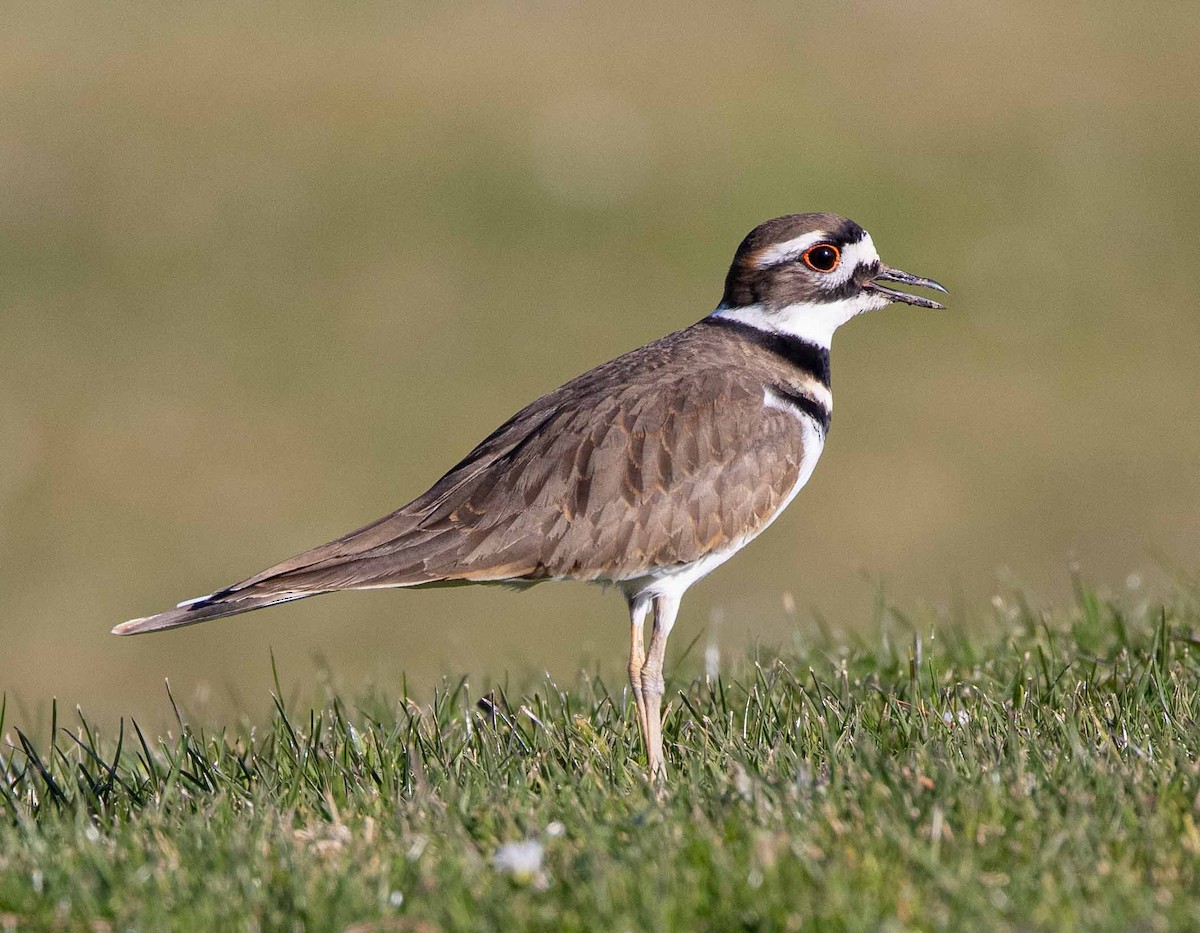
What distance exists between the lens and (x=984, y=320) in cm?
1922

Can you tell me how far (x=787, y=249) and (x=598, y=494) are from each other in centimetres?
161

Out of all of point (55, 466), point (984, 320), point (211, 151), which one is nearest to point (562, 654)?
point (55, 466)

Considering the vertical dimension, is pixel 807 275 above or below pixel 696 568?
above

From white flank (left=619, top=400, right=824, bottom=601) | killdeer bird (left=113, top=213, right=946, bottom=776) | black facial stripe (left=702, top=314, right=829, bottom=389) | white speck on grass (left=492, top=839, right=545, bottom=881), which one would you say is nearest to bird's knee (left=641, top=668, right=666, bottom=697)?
killdeer bird (left=113, top=213, right=946, bottom=776)

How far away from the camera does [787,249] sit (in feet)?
22.6

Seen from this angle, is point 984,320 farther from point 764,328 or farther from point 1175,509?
point 764,328

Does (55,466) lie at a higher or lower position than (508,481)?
lower

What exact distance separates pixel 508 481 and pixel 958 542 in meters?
11.4

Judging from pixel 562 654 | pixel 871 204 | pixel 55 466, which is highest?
pixel 871 204

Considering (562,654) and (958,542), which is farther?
(958,542)

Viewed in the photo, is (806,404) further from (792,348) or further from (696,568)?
(696,568)

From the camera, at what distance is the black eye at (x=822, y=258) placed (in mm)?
6871

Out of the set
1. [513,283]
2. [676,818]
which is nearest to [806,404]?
[676,818]

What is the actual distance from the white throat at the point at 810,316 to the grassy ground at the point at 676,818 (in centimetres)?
169
